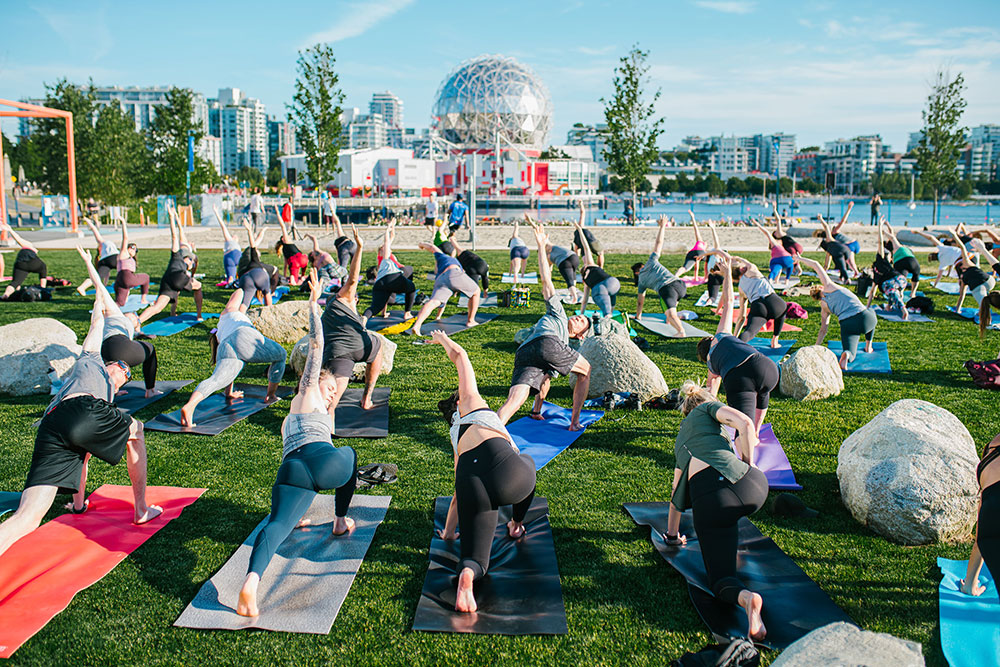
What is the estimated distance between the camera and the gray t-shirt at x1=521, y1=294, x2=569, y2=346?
785 centimetres

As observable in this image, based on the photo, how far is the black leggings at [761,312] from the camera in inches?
434

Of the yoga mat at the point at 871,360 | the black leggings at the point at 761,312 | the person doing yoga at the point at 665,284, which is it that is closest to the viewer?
the yoga mat at the point at 871,360

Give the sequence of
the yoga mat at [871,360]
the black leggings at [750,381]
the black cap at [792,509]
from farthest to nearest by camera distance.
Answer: the yoga mat at [871,360] → the black leggings at [750,381] → the black cap at [792,509]

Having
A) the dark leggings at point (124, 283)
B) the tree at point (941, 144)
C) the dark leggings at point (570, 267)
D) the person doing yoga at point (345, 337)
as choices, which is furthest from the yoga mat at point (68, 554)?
the tree at point (941, 144)

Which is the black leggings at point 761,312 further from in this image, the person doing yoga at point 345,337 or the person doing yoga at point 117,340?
the person doing yoga at point 117,340

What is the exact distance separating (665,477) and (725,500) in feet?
7.64

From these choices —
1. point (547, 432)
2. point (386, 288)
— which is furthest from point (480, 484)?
point (386, 288)

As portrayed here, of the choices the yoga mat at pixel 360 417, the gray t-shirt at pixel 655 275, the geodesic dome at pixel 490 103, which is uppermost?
the geodesic dome at pixel 490 103

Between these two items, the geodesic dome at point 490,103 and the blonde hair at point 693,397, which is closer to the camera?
the blonde hair at point 693,397

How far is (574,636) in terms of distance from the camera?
4398 millimetres

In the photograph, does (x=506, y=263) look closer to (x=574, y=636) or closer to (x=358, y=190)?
(x=574, y=636)

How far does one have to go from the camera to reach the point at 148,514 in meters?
5.82

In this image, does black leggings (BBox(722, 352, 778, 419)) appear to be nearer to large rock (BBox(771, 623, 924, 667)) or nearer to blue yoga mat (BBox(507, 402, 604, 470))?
blue yoga mat (BBox(507, 402, 604, 470))

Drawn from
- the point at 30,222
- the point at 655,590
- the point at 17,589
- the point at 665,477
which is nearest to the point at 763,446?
the point at 665,477
